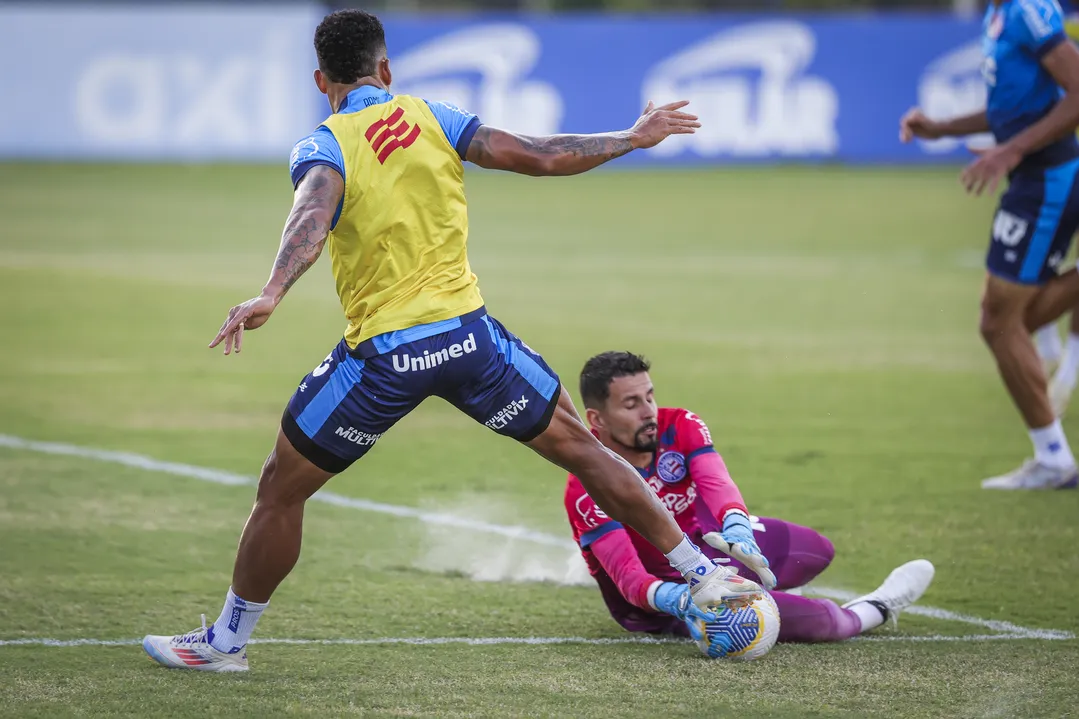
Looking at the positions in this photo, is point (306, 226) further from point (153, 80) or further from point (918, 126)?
point (153, 80)

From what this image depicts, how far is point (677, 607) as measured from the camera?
5402 mm

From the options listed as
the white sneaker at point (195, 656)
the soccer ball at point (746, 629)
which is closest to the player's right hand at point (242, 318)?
the white sneaker at point (195, 656)

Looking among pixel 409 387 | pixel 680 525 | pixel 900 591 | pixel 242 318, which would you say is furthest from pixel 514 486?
pixel 242 318

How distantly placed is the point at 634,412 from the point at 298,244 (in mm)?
1528

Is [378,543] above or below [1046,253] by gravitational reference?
below

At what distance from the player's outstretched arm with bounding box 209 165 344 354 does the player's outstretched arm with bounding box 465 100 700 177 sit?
1.68 feet

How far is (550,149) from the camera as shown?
517 cm

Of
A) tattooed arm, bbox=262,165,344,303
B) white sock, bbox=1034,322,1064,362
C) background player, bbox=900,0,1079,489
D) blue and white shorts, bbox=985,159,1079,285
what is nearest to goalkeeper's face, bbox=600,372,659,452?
tattooed arm, bbox=262,165,344,303

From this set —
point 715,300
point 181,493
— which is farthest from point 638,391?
point 715,300

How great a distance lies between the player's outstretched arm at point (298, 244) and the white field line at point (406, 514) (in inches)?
59.8

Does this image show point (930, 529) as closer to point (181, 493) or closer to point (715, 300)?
point (181, 493)

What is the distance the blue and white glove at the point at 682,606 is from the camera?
17.6 feet

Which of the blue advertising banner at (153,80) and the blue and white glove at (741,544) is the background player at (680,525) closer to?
the blue and white glove at (741,544)

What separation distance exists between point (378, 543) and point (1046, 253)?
3.99m
